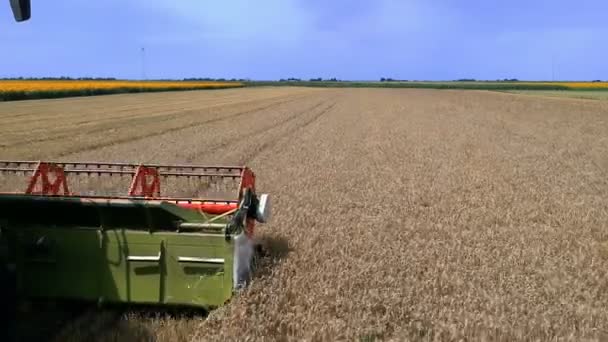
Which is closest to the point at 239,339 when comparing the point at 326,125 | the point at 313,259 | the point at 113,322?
the point at 113,322

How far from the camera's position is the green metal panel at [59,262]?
4426 millimetres

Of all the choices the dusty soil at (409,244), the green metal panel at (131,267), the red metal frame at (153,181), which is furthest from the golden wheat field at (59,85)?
the green metal panel at (131,267)

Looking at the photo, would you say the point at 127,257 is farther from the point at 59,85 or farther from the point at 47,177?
the point at 59,85

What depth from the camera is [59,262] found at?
175 inches

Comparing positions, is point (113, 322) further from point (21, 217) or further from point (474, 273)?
point (474, 273)

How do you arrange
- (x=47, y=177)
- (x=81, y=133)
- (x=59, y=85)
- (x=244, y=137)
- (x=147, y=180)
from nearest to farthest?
(x=47, y=177) < (x=147, y=180) < (x=244, y=137) < (x=81, y=133) < (x=59, y=85)

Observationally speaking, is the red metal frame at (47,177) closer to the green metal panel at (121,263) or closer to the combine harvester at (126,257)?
the combine harvester at (126,257)

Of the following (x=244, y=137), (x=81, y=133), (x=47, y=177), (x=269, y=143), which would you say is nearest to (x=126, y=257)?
(x=47, y=177)

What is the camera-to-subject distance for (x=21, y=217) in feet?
15.6

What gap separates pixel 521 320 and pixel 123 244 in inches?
109

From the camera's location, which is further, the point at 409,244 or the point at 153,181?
the point at 153,181

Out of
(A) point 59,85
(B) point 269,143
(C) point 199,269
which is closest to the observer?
(C) point 199,269

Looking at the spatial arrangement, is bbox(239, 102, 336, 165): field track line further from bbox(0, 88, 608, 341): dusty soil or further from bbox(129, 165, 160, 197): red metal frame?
bbox(129, 165, 160, 197): red metal frame

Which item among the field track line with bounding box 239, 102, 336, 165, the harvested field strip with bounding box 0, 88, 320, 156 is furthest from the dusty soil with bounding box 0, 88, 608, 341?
the harvested field strip with bounding box 0, 88, 320, 156
